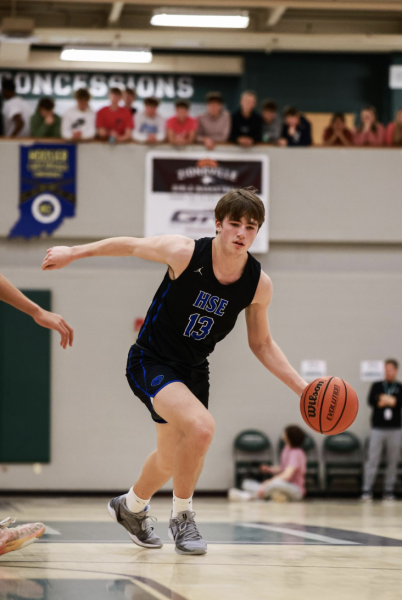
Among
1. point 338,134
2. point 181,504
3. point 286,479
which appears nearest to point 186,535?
point 181,504

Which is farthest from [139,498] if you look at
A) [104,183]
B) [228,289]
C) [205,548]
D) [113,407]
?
[104,183]

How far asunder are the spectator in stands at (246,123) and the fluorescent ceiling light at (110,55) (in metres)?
3.12

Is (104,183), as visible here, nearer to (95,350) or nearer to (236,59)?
(95,350)

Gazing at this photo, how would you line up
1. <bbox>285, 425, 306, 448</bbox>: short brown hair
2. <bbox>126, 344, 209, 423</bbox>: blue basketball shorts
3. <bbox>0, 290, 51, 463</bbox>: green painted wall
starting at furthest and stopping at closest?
<bbox>0, 290, 51, 463</bbox>: green painted wall < <bbox>285, 425, 306, 448</bbox>: short brown hair < <bbox>126, 344, 209, 423</bbox>: blue basketball shorts

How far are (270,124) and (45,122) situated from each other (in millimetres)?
3493

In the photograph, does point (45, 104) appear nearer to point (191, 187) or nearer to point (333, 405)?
point (191, 187)

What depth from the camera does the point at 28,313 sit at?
4000mm

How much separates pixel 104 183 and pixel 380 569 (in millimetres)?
8984

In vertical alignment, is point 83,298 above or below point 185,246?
below

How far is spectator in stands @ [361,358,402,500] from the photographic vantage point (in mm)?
11664

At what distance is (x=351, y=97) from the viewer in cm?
1681

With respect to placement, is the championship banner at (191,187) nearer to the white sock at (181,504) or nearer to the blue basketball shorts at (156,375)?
the blue basketball shorts at (156,375)

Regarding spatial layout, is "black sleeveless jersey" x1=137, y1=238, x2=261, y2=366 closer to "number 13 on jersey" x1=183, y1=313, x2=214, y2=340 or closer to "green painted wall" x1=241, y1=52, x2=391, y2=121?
"number 13 on jersey" x1=183, y1=313, x2=214, y2=340

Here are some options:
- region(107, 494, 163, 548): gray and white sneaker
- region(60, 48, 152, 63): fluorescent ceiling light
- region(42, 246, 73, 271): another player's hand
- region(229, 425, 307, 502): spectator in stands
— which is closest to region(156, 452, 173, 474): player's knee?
region(107, 494, 163, 548): gray and white sneaker
